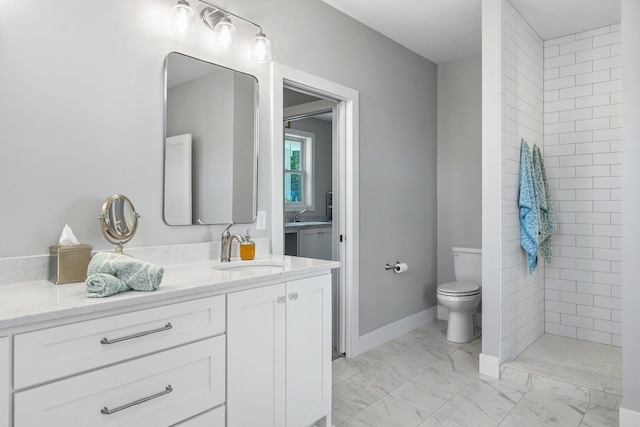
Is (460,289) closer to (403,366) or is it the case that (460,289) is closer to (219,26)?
(403,366)

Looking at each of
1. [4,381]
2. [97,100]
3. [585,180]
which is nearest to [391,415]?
[4,381]

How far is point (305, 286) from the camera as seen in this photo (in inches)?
78.6

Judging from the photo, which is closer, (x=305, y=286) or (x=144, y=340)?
(x=144, y=340)

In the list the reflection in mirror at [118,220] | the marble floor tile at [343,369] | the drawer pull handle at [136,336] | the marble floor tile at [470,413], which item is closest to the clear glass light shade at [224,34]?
the reflection in mirror at [118,220]

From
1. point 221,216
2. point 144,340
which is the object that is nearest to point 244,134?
point 221,216

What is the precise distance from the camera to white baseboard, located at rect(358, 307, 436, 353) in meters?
3.38

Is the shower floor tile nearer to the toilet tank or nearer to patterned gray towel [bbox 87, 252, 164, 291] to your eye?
the toilet tank

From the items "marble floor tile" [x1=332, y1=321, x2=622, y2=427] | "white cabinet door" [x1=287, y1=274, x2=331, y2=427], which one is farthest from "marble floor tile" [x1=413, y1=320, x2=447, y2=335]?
"white cabinet door" [x1=287, y1=274, x2=331, y2=427]

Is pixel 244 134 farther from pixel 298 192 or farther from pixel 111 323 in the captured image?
pixel 298 192

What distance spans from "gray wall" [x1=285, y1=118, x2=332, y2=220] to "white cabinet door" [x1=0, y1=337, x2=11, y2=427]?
465cm

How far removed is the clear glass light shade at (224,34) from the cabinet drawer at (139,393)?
1.50m

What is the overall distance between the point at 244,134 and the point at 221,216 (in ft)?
1.67

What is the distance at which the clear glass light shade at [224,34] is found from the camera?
221 cm

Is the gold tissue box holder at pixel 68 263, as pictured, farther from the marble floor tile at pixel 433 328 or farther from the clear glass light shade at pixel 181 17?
the marble floor tile at pixel 433 328
